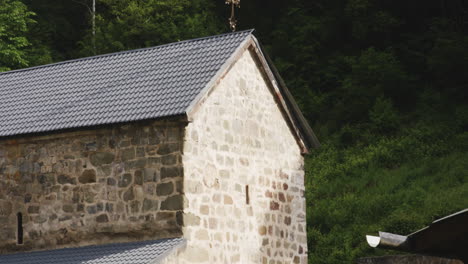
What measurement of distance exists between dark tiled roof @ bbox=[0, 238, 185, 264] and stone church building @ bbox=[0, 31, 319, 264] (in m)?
0.04

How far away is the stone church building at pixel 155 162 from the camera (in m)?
17.2

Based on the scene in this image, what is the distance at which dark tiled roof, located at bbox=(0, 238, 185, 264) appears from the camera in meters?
16.2

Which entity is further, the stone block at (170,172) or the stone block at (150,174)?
the stone block at (150,174)

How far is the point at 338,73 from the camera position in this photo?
4006 centimetres

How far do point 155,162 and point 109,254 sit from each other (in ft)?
5.69

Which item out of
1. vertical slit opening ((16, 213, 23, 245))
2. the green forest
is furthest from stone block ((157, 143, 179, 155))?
the green forest

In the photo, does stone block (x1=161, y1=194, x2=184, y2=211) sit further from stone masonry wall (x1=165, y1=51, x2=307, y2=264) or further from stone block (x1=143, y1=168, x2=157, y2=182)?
stone block (x1=143, y1=168, x2=157, y2=182)

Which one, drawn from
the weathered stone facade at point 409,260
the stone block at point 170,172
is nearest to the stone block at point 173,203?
the stone block at point 170,172

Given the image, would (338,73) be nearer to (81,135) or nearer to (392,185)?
(392,185)

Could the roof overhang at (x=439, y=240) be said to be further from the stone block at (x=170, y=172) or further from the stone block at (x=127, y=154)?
the stone block at (x=127, y=154)

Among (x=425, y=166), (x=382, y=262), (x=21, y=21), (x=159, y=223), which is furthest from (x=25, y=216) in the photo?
(x=21, y=21)

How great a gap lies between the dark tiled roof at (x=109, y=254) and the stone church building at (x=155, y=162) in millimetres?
36

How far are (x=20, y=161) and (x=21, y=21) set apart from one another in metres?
22.2

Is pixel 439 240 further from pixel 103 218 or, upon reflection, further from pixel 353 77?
pixel 353 77
